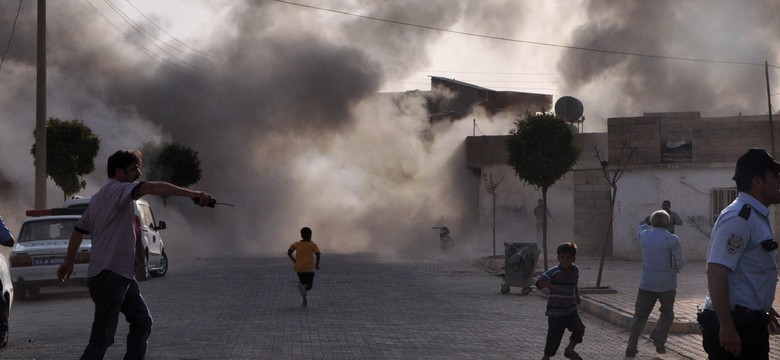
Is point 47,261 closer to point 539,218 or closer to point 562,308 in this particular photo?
point 562,308

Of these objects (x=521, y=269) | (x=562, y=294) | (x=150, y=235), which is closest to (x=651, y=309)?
(x=562, y=294)

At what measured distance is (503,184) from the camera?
4244cm

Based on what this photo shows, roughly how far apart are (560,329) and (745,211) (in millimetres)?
4391

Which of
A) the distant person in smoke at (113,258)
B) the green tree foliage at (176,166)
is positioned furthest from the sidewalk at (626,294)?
the green tree foliage at (176,166)

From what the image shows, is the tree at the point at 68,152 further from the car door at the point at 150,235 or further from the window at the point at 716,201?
the window at the point at 716,201

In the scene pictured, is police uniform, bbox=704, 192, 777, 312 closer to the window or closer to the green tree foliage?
the window

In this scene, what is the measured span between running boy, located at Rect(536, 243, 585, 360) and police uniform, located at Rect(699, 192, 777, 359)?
4.11 meters

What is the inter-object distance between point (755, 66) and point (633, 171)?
12.1 metres

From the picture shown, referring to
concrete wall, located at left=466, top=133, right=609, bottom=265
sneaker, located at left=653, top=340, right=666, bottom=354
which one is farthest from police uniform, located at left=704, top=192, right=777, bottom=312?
concrete wall, located at left=466, top=133, right=609, bottom=265

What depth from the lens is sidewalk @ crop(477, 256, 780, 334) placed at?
12945 mm

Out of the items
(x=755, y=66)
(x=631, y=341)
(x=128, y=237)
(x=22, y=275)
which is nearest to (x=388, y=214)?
(x=755, y=66)

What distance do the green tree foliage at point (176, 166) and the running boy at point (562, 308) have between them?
115 ft

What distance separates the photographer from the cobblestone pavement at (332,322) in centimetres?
1030

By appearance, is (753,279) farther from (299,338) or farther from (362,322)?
(362,322)
